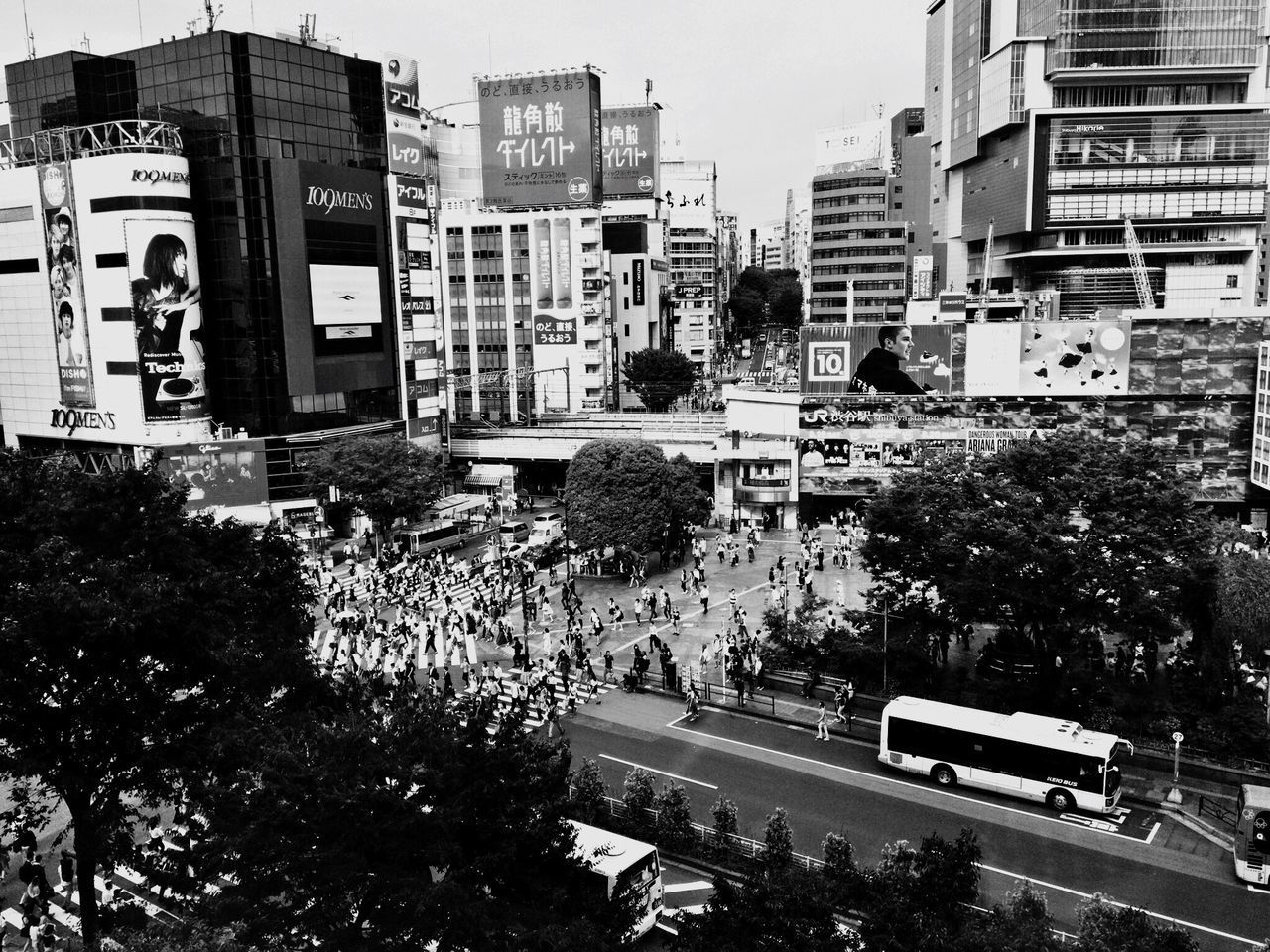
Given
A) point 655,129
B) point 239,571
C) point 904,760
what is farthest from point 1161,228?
point 239,571

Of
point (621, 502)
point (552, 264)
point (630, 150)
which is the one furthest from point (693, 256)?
point (621, 502)

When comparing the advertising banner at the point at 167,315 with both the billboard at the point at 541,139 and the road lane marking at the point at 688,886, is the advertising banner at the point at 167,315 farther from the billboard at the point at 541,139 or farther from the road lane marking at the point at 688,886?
the road lane marking at the point at 688,886

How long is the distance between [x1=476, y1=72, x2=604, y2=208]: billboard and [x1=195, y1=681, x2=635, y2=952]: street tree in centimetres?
7788

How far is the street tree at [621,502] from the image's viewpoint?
44.2m

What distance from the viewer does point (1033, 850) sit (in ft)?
70.0

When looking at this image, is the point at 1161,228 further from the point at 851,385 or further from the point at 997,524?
the point at 997,524

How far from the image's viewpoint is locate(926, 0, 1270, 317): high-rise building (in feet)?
275

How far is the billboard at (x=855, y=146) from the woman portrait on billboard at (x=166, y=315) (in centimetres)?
9270

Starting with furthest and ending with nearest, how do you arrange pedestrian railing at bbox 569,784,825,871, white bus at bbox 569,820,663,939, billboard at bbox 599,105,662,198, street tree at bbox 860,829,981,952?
billboard at bbox 599,105,662,198
pedestrian railing at bbox 569,784,825,871
white bus at bbox 569,820,663,939
street tree at bbox 860,829,981,952

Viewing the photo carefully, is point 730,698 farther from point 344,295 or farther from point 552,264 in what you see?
point 552,264

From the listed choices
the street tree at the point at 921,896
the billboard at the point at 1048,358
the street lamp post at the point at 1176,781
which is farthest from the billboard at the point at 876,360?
the street tree at the point at 921,896

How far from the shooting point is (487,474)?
6400 cm

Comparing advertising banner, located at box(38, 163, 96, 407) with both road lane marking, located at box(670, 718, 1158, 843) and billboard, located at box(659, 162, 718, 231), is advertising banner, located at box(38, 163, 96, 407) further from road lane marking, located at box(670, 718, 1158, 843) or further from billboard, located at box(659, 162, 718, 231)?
billboard, located at box(659, 162, 718, 231)

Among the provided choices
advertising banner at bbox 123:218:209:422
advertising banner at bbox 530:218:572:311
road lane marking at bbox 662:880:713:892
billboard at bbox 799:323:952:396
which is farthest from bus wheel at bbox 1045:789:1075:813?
advertising banner at bbox 530:218:572:311
